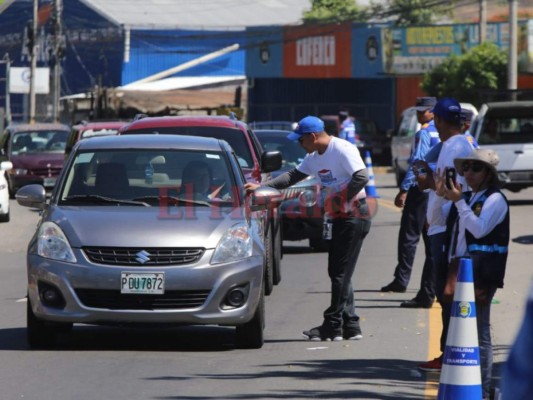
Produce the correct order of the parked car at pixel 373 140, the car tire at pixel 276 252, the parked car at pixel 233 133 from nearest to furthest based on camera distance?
1. the car tire at pixel 276 252
2. the parked car at pixel 233 133
3. the parked car at pixel 373 140

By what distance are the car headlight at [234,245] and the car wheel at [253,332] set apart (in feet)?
1.23

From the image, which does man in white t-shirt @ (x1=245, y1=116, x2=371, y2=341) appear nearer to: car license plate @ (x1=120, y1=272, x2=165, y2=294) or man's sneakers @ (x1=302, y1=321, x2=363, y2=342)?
man's sneakers @ (x1=302, y1=321, x2=363, y2=342)

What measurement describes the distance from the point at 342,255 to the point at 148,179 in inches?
65.7

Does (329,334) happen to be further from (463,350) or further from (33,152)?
(33,152)

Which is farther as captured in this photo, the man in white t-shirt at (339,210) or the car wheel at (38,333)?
the man in white t-shirt at (339,210)

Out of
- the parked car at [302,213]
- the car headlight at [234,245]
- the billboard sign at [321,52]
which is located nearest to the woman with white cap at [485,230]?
the car headlight at [234,245]

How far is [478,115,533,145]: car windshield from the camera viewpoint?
84.9 ft

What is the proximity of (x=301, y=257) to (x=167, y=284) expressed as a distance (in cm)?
801

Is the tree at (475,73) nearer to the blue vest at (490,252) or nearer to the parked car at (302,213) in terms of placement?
the parked car at (302,213)

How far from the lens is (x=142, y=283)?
908cm

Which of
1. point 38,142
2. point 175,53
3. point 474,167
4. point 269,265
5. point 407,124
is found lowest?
point 269,265

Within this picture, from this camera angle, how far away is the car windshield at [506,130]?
1019 inches

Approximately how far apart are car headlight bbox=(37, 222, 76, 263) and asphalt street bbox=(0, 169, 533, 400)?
2.33 ft

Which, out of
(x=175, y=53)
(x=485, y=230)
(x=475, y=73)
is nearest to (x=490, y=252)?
(x=485, y=230)
